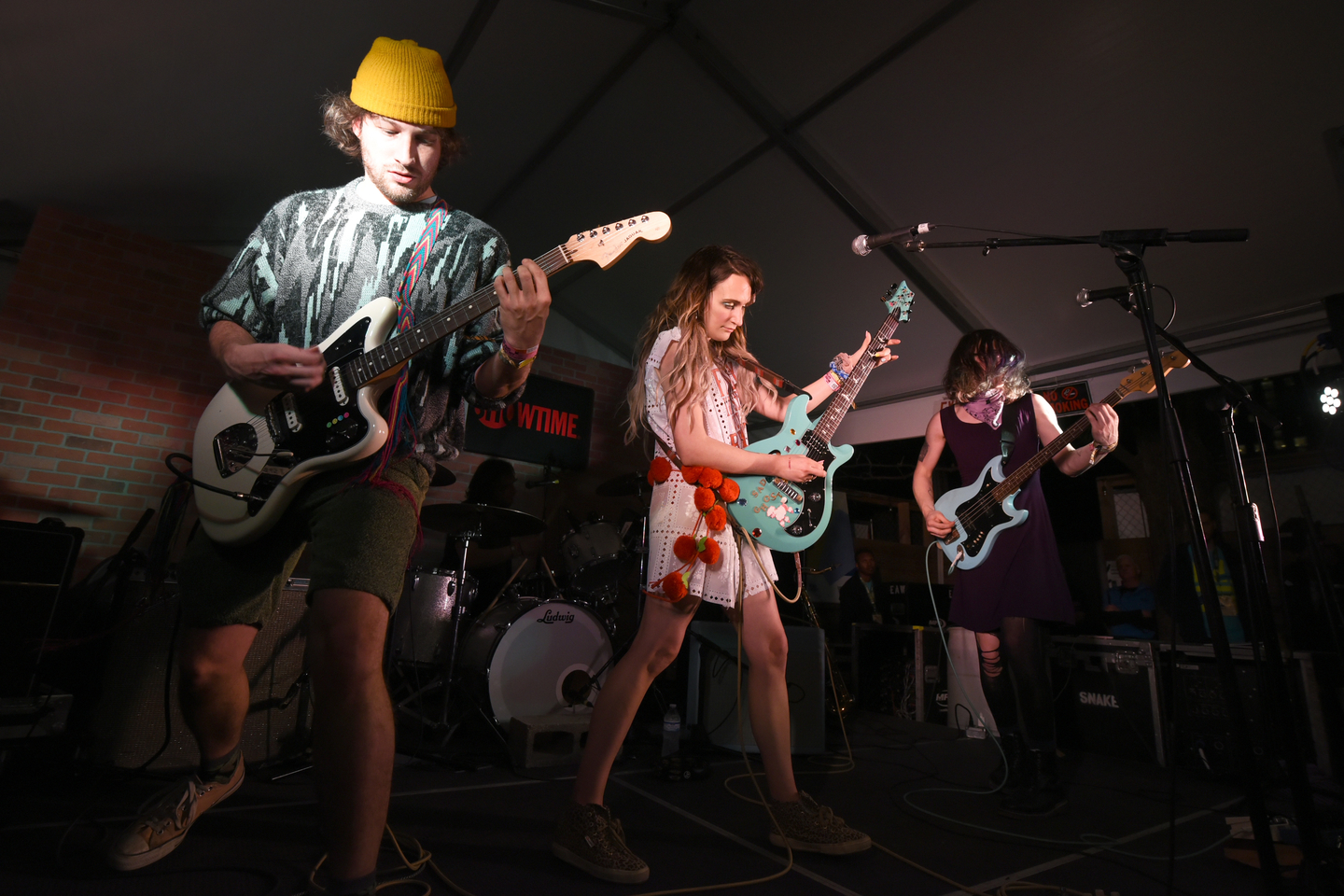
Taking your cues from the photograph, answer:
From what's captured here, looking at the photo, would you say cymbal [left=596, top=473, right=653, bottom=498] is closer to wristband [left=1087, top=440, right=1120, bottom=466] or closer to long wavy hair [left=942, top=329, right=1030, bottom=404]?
long wavy hair [left=942, top=329, right=1030, bottom=404]

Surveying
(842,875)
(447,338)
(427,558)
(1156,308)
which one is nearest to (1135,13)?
(1156,308)

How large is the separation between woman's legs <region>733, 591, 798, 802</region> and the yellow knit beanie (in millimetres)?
1608

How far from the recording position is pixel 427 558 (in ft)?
18.4

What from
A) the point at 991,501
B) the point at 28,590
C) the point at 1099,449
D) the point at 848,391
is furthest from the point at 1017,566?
the point at 28,590

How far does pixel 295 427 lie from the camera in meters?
1.47

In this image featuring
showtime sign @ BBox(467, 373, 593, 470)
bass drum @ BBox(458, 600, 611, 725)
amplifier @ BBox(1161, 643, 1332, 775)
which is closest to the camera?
amplifier @ BBox(1161, 643, 1332, 775)

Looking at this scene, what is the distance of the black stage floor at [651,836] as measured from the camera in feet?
5.54

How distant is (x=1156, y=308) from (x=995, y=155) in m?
1.55

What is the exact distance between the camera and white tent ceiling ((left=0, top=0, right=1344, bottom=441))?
328cm

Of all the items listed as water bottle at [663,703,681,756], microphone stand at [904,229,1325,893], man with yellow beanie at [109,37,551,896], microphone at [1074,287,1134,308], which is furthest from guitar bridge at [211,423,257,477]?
water bottle at [663,703,681,756]

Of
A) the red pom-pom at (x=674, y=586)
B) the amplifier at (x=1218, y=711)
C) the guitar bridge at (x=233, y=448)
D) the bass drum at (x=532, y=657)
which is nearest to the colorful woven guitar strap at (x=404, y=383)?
the guitar bridge at (x=233, y=448)

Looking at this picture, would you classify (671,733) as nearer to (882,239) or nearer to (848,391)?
(848,391)

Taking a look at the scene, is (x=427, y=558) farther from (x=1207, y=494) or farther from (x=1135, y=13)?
(x=1207, y=494)

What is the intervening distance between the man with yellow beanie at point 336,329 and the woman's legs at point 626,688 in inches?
27.2
